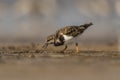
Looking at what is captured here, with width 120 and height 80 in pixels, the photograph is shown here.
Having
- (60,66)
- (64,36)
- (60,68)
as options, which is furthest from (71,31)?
(60,68)

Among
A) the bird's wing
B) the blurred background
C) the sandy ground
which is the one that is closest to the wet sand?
the sandy ground

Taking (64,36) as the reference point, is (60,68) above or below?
below

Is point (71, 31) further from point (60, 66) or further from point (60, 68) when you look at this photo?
point (60, 68)

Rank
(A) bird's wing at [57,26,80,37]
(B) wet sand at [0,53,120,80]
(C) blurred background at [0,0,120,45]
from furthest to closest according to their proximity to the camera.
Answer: (C) blurred background at [0,0,120,45], (A) bird's wing at [57,26,80,37], (B) wet sand at [0,53,120,80]

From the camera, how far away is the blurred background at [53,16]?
33.8 m

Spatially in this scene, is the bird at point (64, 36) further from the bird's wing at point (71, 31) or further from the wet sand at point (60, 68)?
the wet sand at point (60, 68)

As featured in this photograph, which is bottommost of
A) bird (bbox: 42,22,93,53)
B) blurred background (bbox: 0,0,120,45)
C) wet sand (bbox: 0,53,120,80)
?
wet sand (bbox: 0,53,120,80)

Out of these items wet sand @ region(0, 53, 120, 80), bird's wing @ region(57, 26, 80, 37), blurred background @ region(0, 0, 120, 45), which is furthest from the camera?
blurred background @ region(0, 0, 120, 45)

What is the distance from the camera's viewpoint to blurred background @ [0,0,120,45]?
111 feet

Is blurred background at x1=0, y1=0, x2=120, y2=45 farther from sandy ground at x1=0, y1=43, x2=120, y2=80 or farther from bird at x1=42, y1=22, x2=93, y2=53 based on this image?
sandy ground at x1=0, y1=43, x2=120, y2=80

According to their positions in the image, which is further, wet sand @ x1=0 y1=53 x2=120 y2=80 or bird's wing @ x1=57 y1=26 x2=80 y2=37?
bird's wing @ x1=57 y1=26 x2=80 y2=37

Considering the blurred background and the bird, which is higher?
the blurred background

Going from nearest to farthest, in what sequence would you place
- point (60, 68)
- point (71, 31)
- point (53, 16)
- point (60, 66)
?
point (60, 68)
point (60, 66)
point (71, 31)
point (53, 16)

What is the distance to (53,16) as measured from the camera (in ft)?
116
